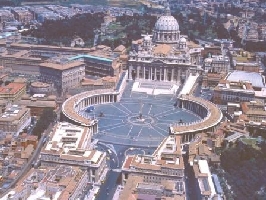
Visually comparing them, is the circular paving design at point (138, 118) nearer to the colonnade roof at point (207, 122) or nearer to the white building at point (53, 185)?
the colonnade roof at point (207, 122)

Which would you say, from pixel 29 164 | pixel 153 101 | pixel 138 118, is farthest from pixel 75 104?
pixel 29 164

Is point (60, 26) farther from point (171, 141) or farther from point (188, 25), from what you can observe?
point (171, 141)

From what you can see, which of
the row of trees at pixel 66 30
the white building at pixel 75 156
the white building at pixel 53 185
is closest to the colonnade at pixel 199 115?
the white building at pixel 75 156

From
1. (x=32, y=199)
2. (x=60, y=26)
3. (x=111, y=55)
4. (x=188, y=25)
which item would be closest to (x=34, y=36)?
(x=60, y=26)

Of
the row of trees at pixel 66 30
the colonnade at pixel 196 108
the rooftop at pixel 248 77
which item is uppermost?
the row of trees at pixel 66 30

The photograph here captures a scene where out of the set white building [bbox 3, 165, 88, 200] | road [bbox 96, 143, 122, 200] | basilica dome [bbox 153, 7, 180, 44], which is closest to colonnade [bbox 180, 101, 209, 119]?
road [bbox 96, 143, 122, 200]

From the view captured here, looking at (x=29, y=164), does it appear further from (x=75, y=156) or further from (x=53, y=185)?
(x=53, y=185)

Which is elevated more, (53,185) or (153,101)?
(53,185)
